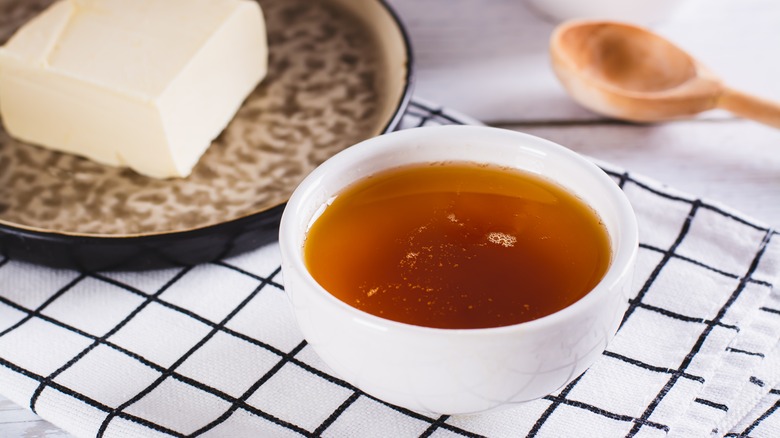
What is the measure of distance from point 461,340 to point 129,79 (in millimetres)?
552

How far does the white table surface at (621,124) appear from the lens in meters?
0.98

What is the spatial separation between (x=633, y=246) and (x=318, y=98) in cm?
55

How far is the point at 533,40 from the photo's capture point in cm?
123

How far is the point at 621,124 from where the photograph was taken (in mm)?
1058

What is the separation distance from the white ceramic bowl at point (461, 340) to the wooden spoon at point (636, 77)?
0.39m

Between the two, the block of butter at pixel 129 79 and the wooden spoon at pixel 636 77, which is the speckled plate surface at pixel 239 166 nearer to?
the block of butter at pixel 129 79

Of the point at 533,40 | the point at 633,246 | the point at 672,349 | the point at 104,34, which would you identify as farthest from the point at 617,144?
the point at 104,34

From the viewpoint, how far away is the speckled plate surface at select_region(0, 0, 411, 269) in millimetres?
759

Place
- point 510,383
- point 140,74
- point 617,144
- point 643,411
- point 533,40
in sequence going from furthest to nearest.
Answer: point 533,40 < point 617,144 < point 140,74 < point 643,411 < point 510,383

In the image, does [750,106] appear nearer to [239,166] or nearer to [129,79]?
[239,166]

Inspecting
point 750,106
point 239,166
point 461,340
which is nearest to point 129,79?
point 239,166

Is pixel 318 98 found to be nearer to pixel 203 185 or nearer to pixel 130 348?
pixel 203 185

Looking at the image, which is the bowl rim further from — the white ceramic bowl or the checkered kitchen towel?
the checkered kitchen towel

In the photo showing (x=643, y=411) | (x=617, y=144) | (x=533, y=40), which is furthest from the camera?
(x=533, y=40)
